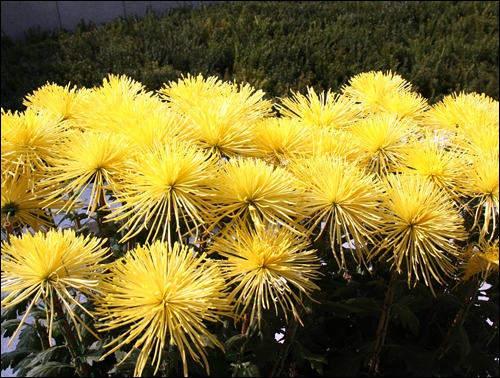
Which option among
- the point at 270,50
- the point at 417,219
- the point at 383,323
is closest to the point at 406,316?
the point at 383,323

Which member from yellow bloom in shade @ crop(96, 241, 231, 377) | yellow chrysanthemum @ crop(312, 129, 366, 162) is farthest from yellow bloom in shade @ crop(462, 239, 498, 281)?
yellow bloom in shade @ crop(96, 241, 231, 377)

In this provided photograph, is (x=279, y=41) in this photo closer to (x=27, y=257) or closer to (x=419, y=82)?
(x=419, y=82)

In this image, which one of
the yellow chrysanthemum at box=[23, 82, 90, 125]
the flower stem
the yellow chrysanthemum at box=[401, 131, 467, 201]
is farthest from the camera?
the yellow chrysanthemum at box=[23, 82, 90, 125]

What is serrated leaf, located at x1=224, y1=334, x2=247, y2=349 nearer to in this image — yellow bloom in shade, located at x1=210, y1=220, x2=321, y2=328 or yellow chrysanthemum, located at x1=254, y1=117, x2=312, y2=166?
yellow bloom in shade, located at x1=210, y1=220, x2=321, y2=328

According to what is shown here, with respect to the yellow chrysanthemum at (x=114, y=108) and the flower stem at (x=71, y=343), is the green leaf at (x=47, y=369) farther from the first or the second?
the yellow chrysanthemum at (x=114, y=108)

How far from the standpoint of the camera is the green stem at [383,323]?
140 cm

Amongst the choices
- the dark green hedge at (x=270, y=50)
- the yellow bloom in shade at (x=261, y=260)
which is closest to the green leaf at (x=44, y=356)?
the yellow bloom in shade at (x=261, y=260)

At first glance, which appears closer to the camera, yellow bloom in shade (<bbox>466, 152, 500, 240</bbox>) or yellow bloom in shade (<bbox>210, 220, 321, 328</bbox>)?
yellow bloom in shade (<bbox>210, 220, 321, 328</bbox>)

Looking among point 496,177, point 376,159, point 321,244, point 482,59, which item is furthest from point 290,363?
point 482,59

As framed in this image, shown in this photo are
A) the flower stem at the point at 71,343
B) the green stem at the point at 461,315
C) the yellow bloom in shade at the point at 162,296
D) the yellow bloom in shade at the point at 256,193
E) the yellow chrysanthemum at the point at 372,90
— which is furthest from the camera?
the yellow chrysanthemum at the point at 372,90

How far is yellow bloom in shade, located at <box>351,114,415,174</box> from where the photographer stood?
1305 millimetres

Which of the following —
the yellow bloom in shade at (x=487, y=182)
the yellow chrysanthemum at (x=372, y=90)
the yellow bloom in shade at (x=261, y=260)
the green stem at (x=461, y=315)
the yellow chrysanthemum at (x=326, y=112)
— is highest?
the yellow chrysanthemum at (x=372, y=90)

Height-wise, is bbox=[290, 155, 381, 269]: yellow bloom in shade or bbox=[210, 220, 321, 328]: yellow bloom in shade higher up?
bbox=[290, 155, 381, 269]: yellow bloom in shade

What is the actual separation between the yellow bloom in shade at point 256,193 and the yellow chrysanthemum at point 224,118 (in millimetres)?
121
